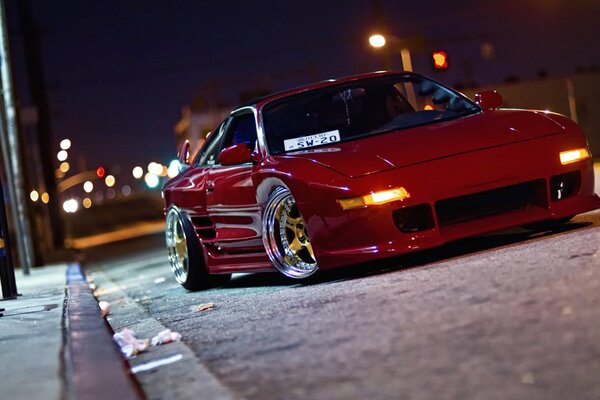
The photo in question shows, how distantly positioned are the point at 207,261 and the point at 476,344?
15.4 ft

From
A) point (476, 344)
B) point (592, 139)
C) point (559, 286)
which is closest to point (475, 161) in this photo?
point (559, 286)

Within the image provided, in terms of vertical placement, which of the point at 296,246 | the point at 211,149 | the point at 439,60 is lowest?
the point at 296,246

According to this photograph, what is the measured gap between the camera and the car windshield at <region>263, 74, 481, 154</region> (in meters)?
7.88

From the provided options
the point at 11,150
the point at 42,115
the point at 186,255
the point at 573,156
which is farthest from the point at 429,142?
the point at 42,115

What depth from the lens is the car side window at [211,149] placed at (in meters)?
9.03

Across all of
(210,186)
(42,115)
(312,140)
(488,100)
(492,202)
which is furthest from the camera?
(42,115)

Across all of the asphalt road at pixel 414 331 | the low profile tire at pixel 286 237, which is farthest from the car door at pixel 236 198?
the asphalt road at pixel 414 331

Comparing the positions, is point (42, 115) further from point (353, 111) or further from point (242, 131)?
point (353, 111)

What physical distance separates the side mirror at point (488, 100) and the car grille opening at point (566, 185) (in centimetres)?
105

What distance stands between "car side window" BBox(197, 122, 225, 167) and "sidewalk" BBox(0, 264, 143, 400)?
5.34ft

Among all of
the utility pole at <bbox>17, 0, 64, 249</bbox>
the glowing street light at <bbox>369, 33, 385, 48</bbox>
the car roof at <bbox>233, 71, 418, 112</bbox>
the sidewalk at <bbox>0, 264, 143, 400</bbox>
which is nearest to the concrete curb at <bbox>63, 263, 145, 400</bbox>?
the sidewalk at <bbox>0, 264, 143, 400</bbox>

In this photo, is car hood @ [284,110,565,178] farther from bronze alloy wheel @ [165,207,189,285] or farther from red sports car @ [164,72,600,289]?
bronze alloy wheel @ [165,207,189,285]

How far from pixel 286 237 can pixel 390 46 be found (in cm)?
2164

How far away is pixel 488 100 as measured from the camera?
26.4 ft
